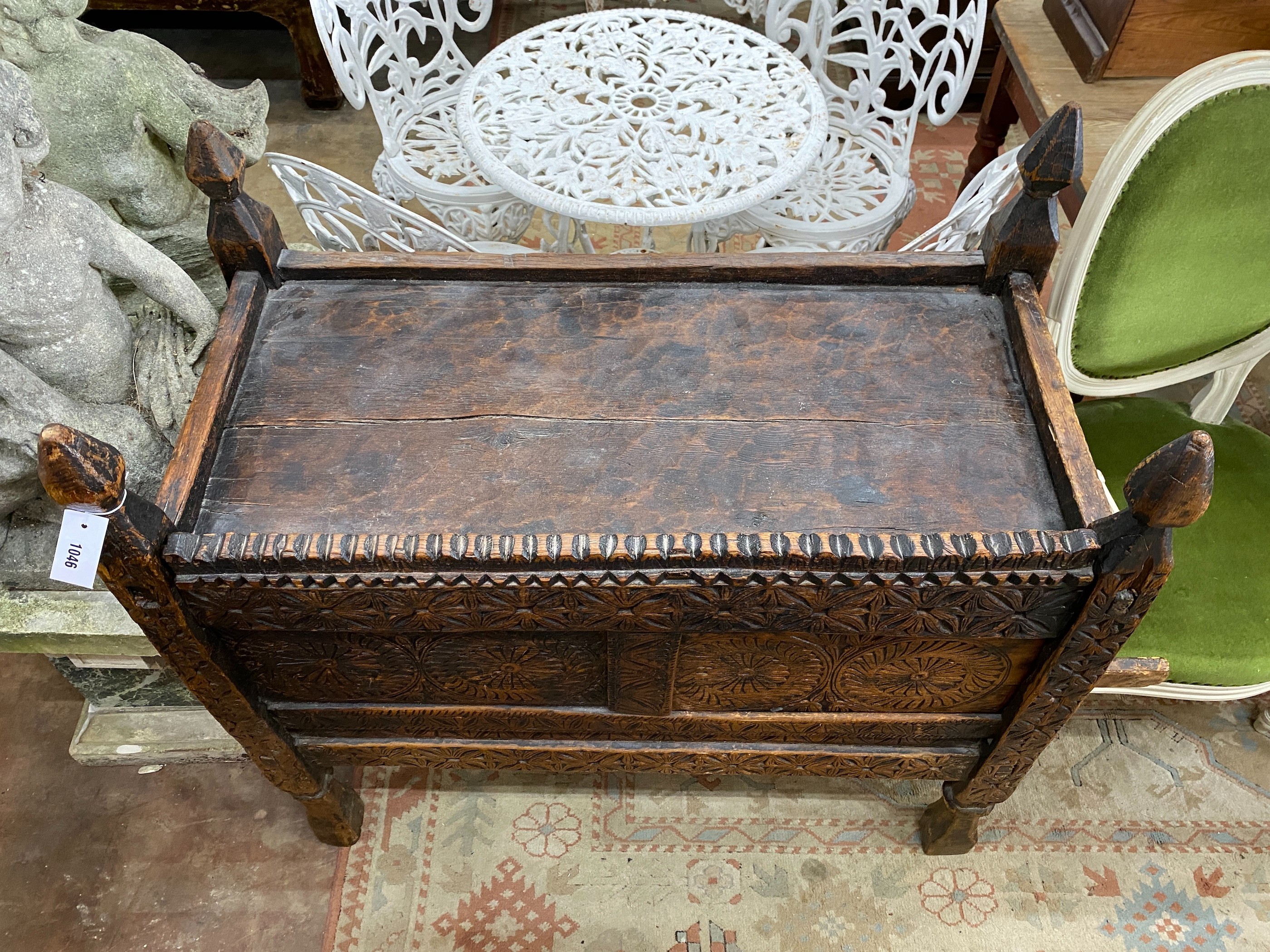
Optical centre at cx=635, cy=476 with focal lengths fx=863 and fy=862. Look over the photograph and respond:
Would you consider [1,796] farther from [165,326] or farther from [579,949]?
[579,949]

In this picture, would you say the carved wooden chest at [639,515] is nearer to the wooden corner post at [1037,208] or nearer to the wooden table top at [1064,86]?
the wooden corner post at [1037,208]

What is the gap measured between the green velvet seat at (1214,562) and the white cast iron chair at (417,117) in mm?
1392

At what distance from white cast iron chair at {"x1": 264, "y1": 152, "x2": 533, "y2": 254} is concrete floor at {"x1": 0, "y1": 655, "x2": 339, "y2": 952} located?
117cm

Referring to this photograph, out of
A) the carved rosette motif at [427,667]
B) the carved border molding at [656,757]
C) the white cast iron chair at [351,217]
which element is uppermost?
the white cast iron chair at [351,217]

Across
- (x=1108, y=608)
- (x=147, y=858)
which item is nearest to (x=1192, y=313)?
(x=1108, y=608)

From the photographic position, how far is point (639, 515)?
3.72 ft

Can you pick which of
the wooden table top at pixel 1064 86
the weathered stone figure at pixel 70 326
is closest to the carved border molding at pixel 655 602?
the weathered stone figure at pixel 70 326

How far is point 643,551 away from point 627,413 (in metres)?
0.30

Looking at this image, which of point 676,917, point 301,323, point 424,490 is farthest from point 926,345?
point 676,917

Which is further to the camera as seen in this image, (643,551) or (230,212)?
(230,212)

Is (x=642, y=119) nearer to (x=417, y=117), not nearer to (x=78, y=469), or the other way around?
(x=417, y=117)

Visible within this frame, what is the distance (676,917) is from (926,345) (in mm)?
1163

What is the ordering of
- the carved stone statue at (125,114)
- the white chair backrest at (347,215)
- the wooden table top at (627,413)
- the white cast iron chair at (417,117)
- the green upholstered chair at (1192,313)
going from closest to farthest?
the wooden table top at (627,413)
the green upholstered chair at (1192,313)
the carved stone statue at (125,114)
the white chair backrest at (347,215)
the white cast iron chair at (417,117)

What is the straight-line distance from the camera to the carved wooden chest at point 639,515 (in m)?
1.03
